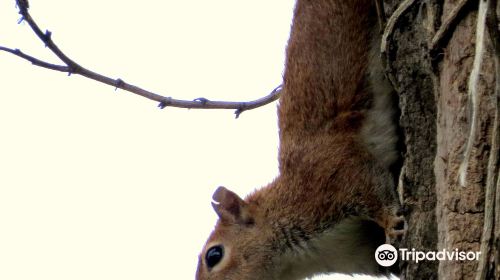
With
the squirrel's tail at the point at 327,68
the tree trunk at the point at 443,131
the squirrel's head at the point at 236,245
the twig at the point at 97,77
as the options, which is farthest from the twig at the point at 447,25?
the squirrel's head at the point at 236,245

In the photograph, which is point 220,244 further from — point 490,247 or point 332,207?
point 490,247

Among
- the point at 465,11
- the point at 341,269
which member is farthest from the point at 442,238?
the point at 341,269

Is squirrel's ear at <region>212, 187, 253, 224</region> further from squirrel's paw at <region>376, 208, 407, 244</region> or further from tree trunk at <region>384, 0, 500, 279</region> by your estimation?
tree trunk at <region>384, 0, 500, 279</region>

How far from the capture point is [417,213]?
206 cm

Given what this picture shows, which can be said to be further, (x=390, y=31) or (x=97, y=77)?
(x=97, y=77)

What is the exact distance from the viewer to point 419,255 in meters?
1.99

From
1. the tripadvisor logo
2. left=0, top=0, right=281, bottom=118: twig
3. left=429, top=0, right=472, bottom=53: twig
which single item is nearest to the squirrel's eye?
left=0, top=0, right=281, bottom=118: twig

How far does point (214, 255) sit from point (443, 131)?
1999 millimetres

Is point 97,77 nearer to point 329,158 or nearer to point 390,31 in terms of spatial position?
point 329,158

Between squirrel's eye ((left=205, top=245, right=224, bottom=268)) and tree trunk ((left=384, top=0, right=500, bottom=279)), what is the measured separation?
1660 millimetres

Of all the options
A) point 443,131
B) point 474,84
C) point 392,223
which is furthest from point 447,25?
point 392,223

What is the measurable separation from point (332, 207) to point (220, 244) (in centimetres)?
83

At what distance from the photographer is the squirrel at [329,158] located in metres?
2.90

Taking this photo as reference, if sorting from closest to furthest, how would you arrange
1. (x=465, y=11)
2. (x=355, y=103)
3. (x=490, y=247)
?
1. (x=490, y=247)
2. (x=465, y=11)
3. (x=355, y=103)
